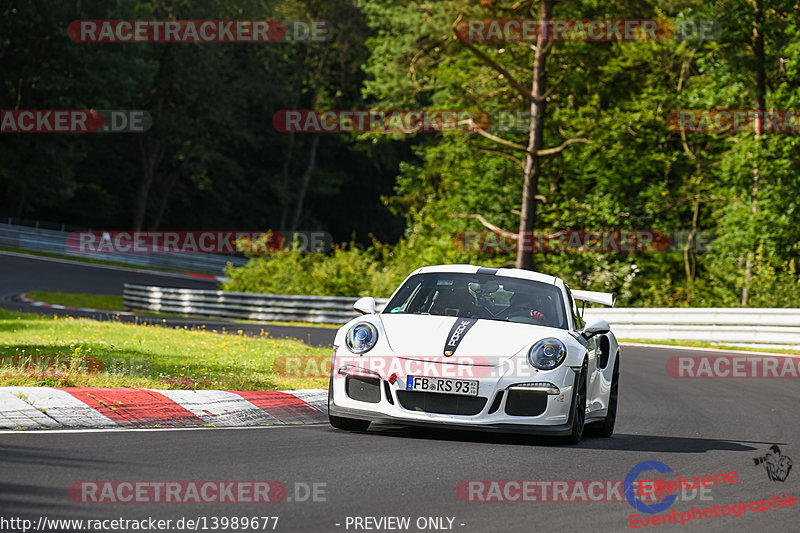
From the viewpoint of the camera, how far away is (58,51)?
55969 mm

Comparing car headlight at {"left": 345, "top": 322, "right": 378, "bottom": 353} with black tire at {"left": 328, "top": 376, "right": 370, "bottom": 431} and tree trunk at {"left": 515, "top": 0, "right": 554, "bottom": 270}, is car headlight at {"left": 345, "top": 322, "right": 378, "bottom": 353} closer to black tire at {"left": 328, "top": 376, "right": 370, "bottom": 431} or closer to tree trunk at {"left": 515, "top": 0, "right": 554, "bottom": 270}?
black tire at {"left": 328, "top": 376, "right": 370, "bottom": 431}

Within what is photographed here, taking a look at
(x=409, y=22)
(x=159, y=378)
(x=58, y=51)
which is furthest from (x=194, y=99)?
(x=159, y=378)

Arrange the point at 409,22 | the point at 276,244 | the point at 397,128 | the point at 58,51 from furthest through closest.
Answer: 1. the point at 276,244
2. the point at 58,51
3. the point at 409,22
4. the point at 397,128

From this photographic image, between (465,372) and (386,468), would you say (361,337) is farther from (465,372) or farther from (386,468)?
(386,468)

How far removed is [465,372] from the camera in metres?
8.38

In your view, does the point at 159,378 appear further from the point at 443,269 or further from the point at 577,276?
the point at 577,276

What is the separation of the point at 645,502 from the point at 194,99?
5971 centimetres

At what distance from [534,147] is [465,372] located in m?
25.9

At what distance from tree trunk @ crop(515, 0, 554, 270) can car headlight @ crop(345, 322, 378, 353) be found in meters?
24.3

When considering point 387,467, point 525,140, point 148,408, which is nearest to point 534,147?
point 525,140

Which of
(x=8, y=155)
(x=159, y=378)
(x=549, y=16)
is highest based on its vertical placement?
(x=549, y=16)

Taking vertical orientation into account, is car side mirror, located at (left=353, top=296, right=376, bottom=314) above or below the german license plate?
above

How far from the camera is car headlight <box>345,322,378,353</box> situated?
8742 millimetres

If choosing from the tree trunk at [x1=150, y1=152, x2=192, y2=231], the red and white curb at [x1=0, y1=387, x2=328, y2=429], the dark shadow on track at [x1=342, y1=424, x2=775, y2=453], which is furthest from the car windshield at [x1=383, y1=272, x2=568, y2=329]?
the tree trunk at [x1=150, y1=152, x2=192, y2=231]
